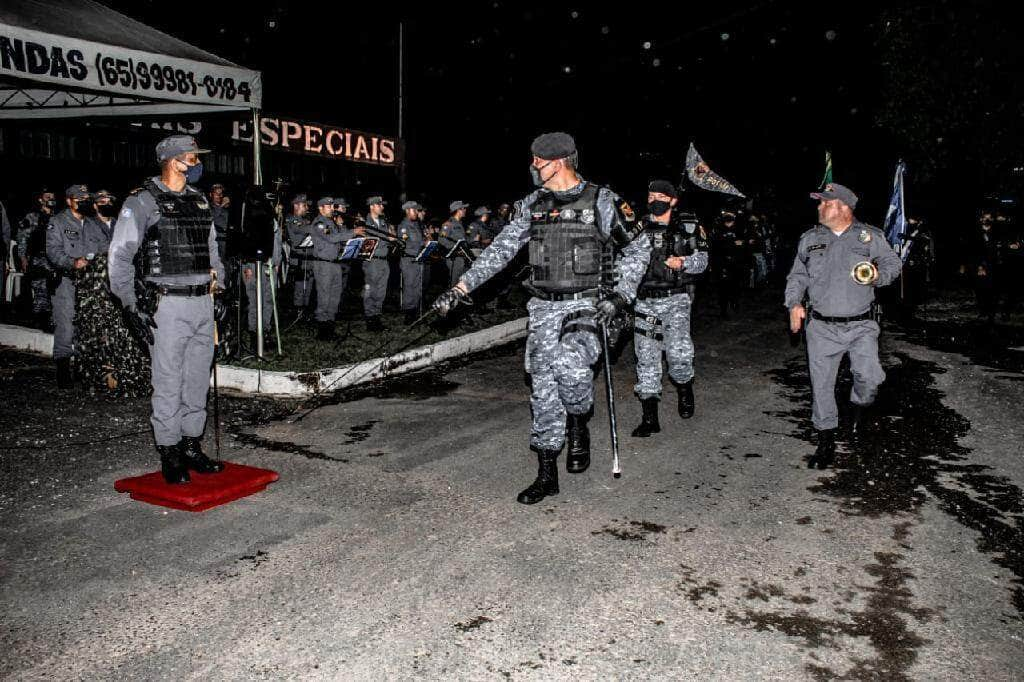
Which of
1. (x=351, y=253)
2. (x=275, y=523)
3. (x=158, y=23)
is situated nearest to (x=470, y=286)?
(x=275, y=523)

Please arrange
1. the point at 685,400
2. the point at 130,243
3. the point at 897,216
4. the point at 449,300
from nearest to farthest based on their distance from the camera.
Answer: the point at 130,243 → the point at 449,300 → the point at 685,400 → the point at 897,216

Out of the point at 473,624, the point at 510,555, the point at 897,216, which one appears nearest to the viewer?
the point at 473,624

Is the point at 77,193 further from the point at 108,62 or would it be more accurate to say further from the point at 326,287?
the point at 326,287

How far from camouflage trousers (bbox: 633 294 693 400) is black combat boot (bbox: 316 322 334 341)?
5.65 meters

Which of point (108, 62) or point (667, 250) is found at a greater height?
point (108, 62)

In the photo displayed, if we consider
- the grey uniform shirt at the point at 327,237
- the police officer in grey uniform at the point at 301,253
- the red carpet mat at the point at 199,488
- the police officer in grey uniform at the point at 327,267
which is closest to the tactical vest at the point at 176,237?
the red carpet mat at the point at 199,488

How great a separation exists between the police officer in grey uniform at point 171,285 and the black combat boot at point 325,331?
20.1ft

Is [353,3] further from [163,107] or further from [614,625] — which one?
[614,625]

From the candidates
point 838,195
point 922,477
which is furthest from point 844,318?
point 922,477

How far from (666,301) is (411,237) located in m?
7.39

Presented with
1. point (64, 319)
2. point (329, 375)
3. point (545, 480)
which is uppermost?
point (64, 319)

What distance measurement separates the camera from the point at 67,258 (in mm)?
8148

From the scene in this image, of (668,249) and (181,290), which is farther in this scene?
(668,249)

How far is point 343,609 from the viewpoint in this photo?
362cm
